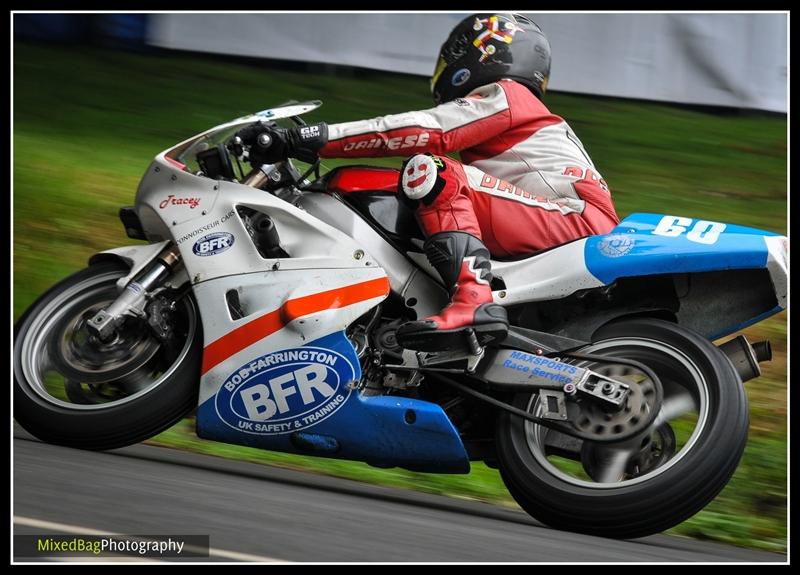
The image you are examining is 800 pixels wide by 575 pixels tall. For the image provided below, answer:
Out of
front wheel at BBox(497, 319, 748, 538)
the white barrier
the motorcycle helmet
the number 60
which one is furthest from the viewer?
the white barrier

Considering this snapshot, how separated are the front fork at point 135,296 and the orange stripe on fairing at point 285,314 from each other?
342mm

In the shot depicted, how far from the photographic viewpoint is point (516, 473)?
4.66 m

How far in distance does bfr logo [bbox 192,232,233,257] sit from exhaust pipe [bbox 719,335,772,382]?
2.05 meters

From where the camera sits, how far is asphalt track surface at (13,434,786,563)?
160 inches

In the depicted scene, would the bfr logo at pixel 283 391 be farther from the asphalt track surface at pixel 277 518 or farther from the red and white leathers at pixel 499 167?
the red and white leathers at pixel 499 167

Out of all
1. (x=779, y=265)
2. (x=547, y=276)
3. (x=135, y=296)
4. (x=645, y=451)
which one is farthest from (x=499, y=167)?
(x=135, y=296)

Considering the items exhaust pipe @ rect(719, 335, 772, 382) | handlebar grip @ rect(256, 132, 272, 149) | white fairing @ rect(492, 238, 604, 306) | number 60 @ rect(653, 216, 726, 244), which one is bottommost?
exhaust pipe @ rect(719, 335, 772, 382)

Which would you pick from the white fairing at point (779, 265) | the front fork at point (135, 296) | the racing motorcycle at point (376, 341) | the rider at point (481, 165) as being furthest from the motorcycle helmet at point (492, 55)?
the front fork at point (135, 296)

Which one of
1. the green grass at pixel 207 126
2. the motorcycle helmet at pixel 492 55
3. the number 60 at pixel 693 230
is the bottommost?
the green grass at pixel 207 126

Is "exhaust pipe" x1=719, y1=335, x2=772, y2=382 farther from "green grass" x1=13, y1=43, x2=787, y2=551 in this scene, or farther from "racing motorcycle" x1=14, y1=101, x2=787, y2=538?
"green grass" x1=13, y1=43, x2=787, y2=551

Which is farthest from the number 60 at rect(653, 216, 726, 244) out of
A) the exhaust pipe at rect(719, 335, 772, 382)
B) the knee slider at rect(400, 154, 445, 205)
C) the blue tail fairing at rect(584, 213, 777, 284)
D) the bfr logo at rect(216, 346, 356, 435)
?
the bfr logo at rect(216, 346, 356, 435)

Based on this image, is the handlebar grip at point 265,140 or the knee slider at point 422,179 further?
the handlebar grip at point 265,140

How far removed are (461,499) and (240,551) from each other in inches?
Result: 74.9

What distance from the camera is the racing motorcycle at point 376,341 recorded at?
15.2 ft
